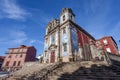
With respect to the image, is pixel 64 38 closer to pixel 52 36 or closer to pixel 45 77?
pixel 52 36

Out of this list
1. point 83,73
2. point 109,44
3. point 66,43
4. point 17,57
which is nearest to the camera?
point 83,73

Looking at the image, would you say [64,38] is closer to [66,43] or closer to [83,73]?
[66,43]

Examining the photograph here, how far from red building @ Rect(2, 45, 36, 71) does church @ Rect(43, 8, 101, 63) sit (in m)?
16.6

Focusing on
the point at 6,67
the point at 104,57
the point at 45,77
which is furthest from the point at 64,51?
the point at 6,67

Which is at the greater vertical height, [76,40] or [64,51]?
[76,40]

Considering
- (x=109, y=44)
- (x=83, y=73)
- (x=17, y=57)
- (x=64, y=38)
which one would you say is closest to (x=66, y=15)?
(x=64, y=38)

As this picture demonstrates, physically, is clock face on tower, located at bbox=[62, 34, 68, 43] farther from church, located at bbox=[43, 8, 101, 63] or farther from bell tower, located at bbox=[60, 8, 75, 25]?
bell tower, located at bbox=[60, 8, 75, 25]

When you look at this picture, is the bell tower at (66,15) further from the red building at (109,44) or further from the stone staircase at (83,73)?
the red building at (109,44)

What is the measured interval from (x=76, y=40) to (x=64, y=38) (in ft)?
9.11

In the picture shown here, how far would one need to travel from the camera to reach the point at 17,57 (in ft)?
128

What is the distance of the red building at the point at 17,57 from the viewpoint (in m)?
37.3

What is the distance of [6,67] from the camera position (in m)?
37.7

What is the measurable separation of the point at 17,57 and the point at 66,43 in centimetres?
2668

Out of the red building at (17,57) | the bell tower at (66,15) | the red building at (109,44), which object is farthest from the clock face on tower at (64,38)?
the red building at (17,57)
